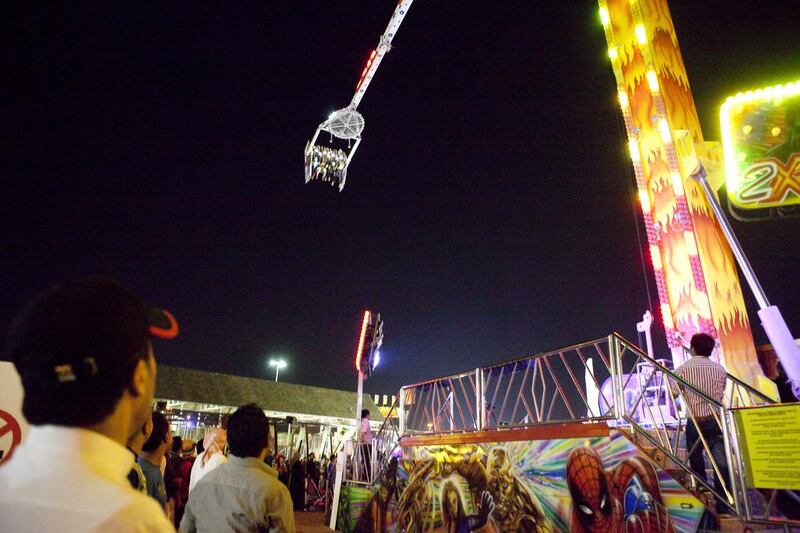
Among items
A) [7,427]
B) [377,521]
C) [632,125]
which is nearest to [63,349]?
[7,427]

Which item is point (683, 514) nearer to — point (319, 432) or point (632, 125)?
point (632, 125)

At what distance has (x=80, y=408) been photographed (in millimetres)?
1263

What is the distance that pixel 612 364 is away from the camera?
6.61 meters

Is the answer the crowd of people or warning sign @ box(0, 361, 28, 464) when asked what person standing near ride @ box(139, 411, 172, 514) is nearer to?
warning sign @ box(0, 361, 28, 464)

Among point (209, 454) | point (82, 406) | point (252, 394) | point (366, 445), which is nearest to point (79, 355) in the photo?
point (82, 406)

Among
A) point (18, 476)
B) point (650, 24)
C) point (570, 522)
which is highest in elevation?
point (650, 24)

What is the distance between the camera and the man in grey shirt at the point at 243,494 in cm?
300

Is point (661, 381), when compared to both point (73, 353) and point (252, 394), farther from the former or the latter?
point (252, 394)

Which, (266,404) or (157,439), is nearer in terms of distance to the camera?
(157,439)

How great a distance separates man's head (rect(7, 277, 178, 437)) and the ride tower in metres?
12.5

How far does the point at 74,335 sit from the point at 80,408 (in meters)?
0.19

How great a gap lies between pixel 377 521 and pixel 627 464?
7.15 meters

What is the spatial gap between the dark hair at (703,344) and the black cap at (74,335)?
6637mm

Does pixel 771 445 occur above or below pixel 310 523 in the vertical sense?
above
